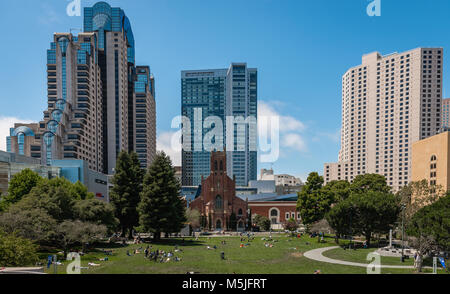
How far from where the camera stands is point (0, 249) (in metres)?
Answer: 18.6

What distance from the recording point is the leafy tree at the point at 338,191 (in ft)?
187

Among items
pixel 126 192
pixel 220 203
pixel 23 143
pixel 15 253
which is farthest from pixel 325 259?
pixel 23 143

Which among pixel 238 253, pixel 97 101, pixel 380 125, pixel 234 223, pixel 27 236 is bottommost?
pixel 234 223

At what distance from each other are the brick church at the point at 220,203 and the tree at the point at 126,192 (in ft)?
90.1

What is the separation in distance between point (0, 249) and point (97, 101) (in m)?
93.4

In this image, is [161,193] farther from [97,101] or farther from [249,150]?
[249,150]

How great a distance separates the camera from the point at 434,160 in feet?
176

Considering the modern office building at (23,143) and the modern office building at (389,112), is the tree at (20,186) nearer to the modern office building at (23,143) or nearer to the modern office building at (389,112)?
the modern office building at (23,143)

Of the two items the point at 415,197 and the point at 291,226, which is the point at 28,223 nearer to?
the point at 291,226

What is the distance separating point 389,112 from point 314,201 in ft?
284

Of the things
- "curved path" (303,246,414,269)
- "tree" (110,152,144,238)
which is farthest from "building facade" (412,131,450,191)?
"tree" (110,152,144,238)

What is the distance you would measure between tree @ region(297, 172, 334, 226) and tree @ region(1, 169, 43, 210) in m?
47.5

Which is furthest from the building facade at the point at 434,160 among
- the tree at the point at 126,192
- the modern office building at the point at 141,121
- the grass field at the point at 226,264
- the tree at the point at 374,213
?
the modern office building at the point at 141,121
